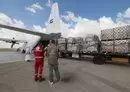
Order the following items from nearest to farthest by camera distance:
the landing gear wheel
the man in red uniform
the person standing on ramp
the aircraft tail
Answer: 1. the person standing on ramp
2. the man in red uniform
3. the landing gear wheel
4. the aircraft tail

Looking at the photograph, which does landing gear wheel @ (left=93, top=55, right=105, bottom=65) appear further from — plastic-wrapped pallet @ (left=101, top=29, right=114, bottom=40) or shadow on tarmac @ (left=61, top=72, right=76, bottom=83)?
shadow on tarmac @ (left=61, top=72, right=76, bottom=83)

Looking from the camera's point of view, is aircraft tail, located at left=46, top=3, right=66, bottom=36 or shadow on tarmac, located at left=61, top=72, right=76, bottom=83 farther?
aircraft tail, located at left=46, top=3, right=66, bottom=36

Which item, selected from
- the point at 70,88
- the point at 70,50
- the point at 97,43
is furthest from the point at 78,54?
the point at 70,88

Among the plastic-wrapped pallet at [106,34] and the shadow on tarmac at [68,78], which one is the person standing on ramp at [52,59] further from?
the plastic-wrapped pallet at [106,34]

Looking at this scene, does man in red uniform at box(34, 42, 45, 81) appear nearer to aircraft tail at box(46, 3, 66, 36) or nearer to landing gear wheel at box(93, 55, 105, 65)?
landing gear wheel at box(93, 55, 105, 65)

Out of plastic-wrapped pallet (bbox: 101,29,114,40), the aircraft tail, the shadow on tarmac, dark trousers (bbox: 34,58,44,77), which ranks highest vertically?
the aircraft tail

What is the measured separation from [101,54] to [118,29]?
2.70 metres

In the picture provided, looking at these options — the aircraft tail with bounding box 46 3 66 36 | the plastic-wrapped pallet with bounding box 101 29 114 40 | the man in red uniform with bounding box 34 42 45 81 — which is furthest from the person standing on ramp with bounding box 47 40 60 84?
the aircraft tail with bounding box 46 3 66 36

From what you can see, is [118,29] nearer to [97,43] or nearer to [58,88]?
[97,43]

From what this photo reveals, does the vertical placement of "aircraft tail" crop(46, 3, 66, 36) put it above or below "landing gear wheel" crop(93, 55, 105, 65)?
above

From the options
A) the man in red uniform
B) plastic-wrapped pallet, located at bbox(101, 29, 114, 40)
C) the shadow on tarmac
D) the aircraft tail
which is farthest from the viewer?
the aircraft tail

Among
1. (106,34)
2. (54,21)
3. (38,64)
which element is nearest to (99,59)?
(106,34)

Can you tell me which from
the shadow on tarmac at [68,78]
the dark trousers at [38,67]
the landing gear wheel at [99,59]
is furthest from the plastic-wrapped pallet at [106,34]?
the dark trousers at [38,67]

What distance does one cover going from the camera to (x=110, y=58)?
49.7 feet
